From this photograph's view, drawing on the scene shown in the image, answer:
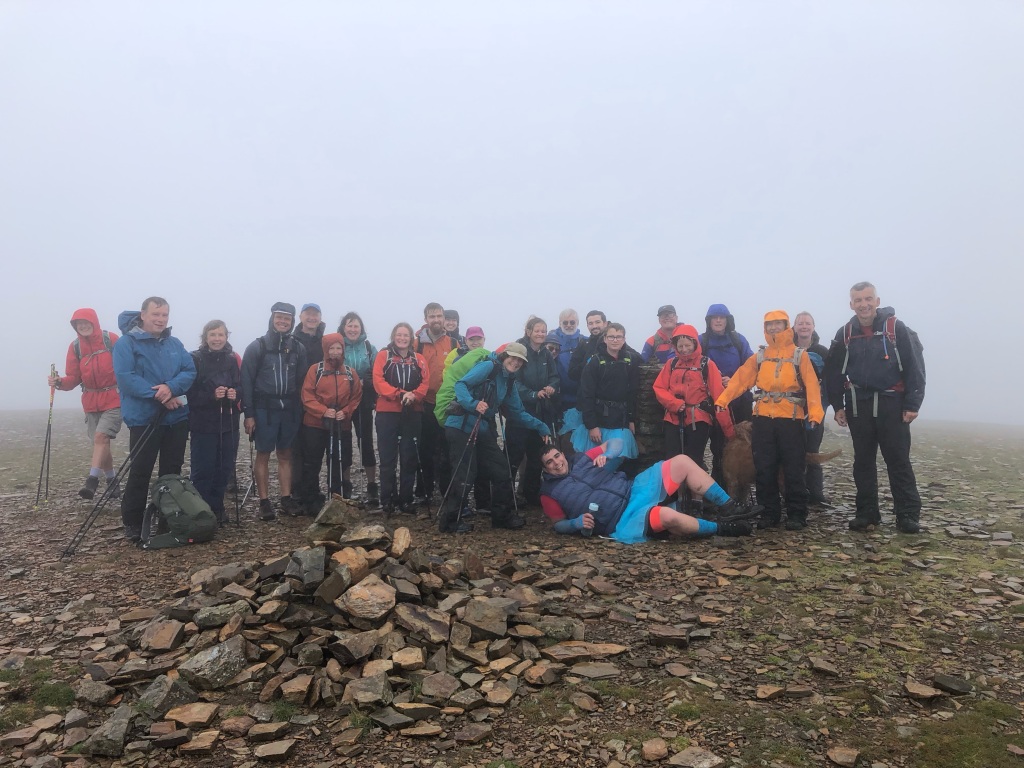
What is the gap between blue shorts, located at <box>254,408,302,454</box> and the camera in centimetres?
1071

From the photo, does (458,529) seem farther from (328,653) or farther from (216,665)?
(216,665)

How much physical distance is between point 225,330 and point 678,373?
7.74 m

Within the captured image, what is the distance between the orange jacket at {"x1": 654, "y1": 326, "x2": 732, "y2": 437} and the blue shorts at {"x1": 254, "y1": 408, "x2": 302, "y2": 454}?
633cm

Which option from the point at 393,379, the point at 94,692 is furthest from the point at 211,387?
the point at 94,692

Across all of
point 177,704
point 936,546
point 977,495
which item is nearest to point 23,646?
point 177,704

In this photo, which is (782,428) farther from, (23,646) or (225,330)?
(23,646)

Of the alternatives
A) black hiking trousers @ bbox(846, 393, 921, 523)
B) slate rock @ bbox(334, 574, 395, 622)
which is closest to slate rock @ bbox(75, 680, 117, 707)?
slate rock @ bbox(334, 574, 395, 622)

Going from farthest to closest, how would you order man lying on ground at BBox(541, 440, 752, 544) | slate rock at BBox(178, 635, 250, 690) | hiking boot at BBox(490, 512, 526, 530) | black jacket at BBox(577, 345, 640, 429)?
1. black jacket at BBox(577, 345, 640, 429)
2. hiking boot at BBox(490, 512, 526, 530)
3. man lying on ground at BBox(541, 440, 752, 544)
4. slate rock at BBox(178, 635, 250, 690)

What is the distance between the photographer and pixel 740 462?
10773 millimetres

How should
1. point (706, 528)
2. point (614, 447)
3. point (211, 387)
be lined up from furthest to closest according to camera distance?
point (614, 447) → point (211, 387) → point (706, 528)

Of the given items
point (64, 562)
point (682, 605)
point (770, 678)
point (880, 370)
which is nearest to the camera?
point (770, 678)

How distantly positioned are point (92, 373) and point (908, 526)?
14102 millimetres

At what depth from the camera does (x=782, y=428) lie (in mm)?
9781

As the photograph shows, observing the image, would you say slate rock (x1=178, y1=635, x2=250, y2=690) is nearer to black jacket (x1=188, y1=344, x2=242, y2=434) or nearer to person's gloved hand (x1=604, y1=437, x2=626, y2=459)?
black jacket (x1=188, y1=344, x2=242, y2=434)
